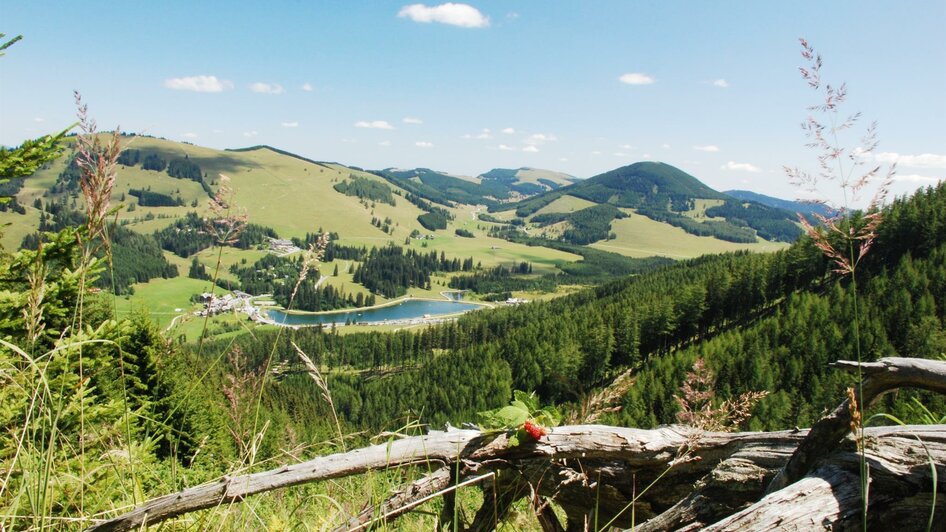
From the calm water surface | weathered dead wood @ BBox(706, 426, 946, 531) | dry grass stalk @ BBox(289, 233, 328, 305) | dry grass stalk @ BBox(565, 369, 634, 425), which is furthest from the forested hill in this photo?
the calm water surface

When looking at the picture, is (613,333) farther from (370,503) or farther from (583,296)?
(370,503)

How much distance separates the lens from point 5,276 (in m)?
6.48

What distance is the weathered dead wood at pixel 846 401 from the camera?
2.31 metres

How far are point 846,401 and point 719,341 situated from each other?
69.1 m

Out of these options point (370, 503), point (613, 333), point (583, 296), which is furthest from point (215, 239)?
point (583, 296)

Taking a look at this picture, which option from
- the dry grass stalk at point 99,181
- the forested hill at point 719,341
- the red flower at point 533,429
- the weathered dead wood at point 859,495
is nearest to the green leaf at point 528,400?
the red flower at point 533,429

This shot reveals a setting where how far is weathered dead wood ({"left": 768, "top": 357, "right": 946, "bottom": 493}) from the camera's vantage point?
7.58 feet

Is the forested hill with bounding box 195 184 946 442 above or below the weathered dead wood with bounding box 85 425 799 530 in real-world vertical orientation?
below

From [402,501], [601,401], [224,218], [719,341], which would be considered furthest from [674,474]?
[719,341]

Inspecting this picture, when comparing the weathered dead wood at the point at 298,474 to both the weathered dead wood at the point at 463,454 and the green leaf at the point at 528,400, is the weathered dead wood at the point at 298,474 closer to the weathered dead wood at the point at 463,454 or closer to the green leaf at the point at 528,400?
the weathered dead wood at the point at 463,454

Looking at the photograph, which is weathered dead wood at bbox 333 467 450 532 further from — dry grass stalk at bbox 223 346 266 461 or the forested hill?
the forested hill

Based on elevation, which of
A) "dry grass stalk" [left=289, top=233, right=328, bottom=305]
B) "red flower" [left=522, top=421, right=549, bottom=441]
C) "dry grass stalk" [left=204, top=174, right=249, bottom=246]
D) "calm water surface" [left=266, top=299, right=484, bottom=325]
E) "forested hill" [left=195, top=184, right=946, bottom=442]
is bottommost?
"calm water surface" [left=266, top=299, right=484, bottom=325]

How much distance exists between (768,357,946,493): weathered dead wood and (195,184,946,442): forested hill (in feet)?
135

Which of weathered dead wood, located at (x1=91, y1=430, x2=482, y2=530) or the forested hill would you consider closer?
weathered dead wood, located at (x1=91, y1=430, x2=482, y2=530)
